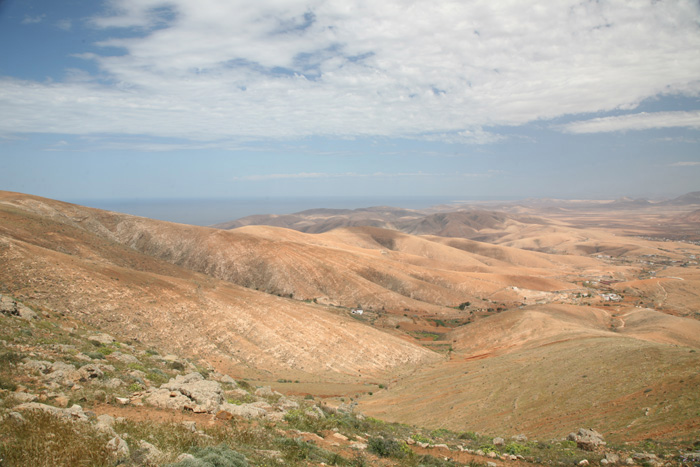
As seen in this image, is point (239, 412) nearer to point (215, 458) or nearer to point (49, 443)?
point (215, 458)

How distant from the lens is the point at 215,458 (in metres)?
5.75

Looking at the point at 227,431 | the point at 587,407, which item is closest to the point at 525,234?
the point at 587,407

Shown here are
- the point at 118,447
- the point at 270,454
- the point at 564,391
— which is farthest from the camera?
the point at 564,391

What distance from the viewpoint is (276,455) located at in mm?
7008

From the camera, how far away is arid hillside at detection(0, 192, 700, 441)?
58.7 feet

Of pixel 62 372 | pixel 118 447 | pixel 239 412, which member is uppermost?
pixel 118 447

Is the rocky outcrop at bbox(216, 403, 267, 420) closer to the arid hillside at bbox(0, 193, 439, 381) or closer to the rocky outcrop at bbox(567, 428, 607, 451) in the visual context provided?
the rocky outcrop at bbox(567, 428, 607, 451)

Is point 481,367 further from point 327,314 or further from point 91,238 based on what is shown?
point 91,238

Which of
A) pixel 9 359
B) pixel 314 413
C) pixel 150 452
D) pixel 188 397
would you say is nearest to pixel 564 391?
pixel 314 413

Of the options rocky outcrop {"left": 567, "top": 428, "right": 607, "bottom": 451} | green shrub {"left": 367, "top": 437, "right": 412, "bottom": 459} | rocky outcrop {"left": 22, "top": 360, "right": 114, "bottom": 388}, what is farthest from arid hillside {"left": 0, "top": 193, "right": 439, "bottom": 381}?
rocky outcrop {"left": 567, "top": 428, "right": 607, "bottom": 451}

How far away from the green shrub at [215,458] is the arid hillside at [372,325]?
45.9 feet

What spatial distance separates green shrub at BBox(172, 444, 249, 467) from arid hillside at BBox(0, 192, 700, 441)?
13976 mm

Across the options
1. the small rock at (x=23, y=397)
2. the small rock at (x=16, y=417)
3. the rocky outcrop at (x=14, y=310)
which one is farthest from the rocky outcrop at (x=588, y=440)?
the rocky outcrop at (x=14, y=310)

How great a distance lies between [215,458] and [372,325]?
37207 millimetres
